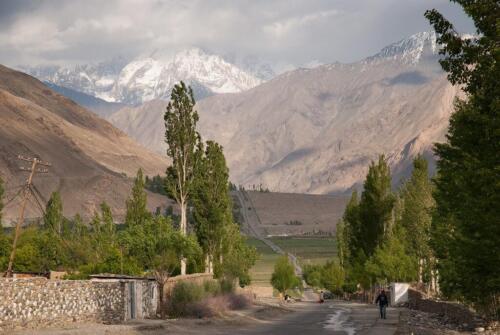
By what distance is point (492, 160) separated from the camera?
33.6m

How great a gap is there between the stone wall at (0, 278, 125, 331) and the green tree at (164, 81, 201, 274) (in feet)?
77.8

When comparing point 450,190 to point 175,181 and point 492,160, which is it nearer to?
point 492,160

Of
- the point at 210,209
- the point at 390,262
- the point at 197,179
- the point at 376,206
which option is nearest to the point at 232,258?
the point at 376,206

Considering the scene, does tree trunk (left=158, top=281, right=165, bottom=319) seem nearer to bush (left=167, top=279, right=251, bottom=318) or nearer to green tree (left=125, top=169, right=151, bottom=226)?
bush (left=167, top=279, right=251, bottom=318)

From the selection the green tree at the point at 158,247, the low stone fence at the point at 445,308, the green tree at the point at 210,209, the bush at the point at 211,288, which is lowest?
the low stone fence at the point at 445,308

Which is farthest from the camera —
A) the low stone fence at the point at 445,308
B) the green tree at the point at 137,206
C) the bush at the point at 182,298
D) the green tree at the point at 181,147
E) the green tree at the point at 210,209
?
the green tree at the point at 137,206

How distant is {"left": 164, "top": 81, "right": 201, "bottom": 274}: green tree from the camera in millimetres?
73438

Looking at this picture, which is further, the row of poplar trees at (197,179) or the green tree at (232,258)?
the green tree at (232,258)

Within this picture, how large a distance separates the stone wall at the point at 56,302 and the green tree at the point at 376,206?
48.5 meters

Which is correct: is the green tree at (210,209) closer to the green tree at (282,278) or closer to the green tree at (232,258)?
the green tree at (232,258)

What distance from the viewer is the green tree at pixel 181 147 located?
7344 centimetres

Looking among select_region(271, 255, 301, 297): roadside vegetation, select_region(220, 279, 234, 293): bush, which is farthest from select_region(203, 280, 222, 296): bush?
select_region(271, 255, 301, 297): roadside vegetation

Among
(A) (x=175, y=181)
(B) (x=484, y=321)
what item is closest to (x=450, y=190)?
(B) (x=484, y=321)

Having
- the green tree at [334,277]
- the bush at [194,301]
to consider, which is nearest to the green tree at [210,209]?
the bush at [194,301]
